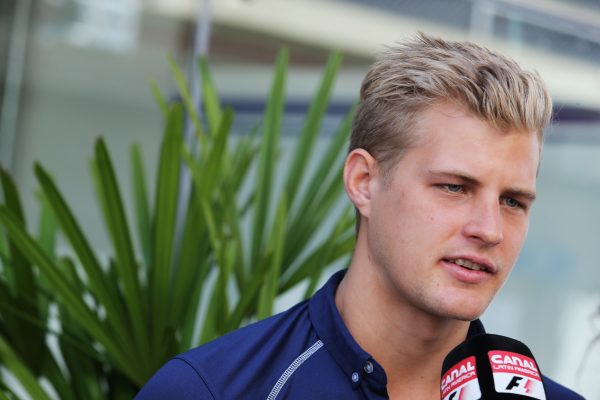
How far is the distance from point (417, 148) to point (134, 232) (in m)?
2.83

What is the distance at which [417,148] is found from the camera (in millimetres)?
1540

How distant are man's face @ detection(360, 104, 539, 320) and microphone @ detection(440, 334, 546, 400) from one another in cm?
9

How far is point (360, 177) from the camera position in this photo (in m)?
1.64

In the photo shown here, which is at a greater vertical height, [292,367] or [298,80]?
[292,367]

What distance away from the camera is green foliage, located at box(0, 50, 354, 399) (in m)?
2.18

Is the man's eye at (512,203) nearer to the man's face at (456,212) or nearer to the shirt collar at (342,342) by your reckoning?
the man's face at (456,212)

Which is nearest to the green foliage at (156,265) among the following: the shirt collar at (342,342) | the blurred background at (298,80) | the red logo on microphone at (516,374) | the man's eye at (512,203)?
the shirt collar at (342,342)

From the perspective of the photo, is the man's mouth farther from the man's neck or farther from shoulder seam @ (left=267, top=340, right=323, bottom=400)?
shoulder seam @ (left=267, top=340, right=323, bottom=400)

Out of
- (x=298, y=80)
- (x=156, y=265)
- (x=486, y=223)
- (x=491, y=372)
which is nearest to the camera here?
(x=491, y=372)

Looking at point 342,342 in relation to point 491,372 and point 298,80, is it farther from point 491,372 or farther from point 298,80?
point 298,80

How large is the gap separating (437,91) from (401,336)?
35 centimetres

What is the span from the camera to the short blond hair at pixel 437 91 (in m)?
1.51

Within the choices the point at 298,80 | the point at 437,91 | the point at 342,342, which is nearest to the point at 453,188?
the point at 437,91

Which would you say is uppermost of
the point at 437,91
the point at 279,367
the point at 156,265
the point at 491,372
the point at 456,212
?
the point at 437,91
